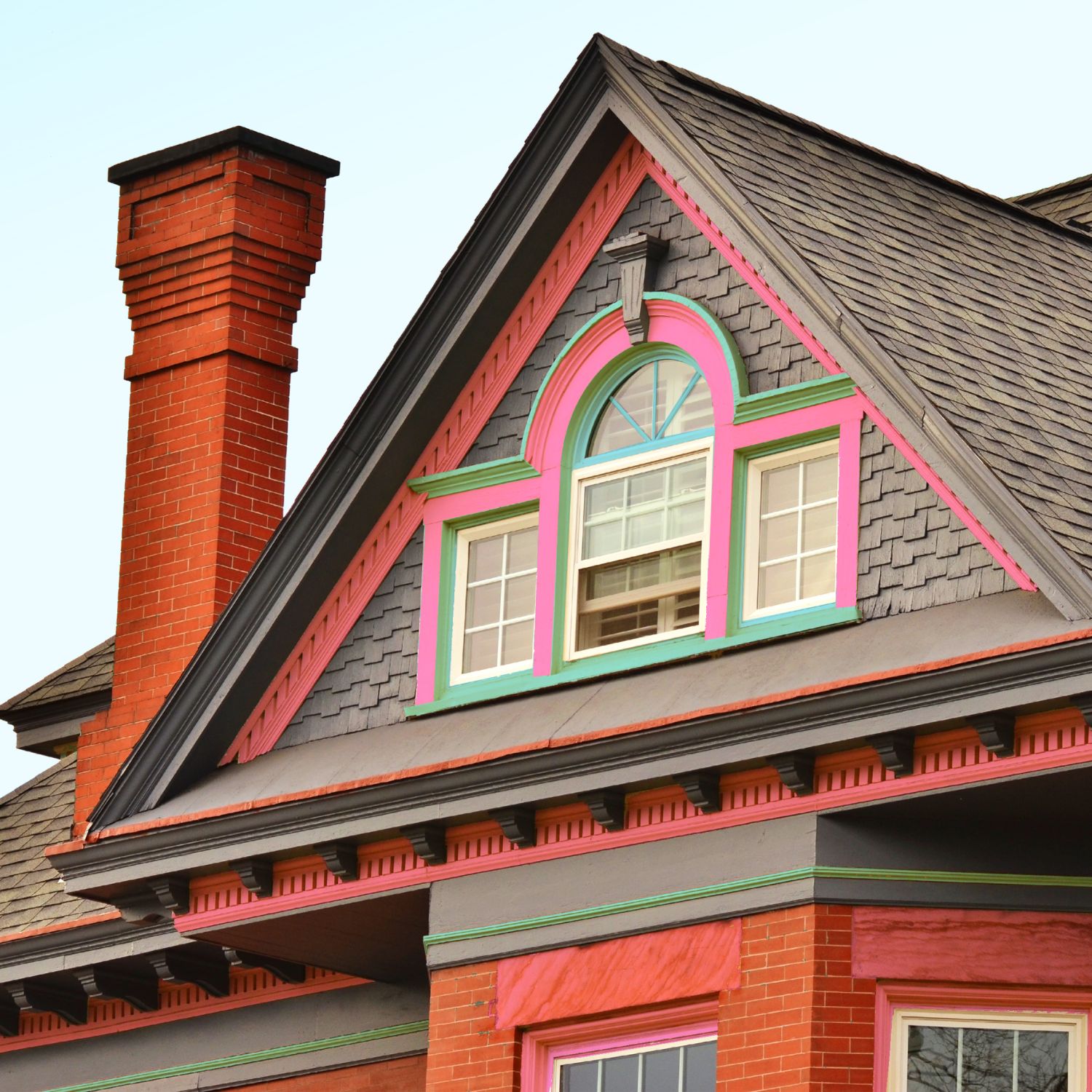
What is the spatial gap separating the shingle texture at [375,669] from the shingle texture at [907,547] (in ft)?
9.81

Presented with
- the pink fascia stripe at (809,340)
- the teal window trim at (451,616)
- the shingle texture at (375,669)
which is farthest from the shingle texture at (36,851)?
the pink fascia stripe at (809,340)

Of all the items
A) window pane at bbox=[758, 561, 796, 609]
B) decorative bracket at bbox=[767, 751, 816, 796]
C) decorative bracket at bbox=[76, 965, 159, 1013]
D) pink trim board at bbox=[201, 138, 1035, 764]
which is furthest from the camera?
decorative bracket at bbox=[76, 965, 159, 1013]

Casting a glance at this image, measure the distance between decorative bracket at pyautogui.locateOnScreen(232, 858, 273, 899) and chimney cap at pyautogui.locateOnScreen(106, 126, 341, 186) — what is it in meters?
5.68

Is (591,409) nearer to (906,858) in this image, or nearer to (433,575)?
(433,575)

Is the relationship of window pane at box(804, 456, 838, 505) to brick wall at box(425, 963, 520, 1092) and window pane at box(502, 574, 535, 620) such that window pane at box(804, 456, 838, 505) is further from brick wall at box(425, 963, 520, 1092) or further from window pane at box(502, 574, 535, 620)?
brick wall at box(425, 963, 520, 1092)

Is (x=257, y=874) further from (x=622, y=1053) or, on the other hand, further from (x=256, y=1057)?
(x=622, y=1053)

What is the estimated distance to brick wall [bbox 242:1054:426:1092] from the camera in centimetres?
1578

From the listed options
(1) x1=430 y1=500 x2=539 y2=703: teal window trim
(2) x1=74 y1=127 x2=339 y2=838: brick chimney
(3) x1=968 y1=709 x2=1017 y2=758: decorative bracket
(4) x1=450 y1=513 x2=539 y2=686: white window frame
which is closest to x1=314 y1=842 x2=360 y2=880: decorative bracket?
(1) x1=430 y1=500 x2=539 y2=703: teal window trim

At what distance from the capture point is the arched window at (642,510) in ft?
48.0

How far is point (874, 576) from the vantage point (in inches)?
537

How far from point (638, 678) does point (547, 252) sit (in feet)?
9.03

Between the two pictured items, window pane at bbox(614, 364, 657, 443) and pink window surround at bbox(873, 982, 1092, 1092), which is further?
window pane at bbox(614, 364, 657, 443)

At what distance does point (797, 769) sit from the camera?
13.1m

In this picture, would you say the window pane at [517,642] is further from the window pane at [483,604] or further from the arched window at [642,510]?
the arched window at [642,510]
